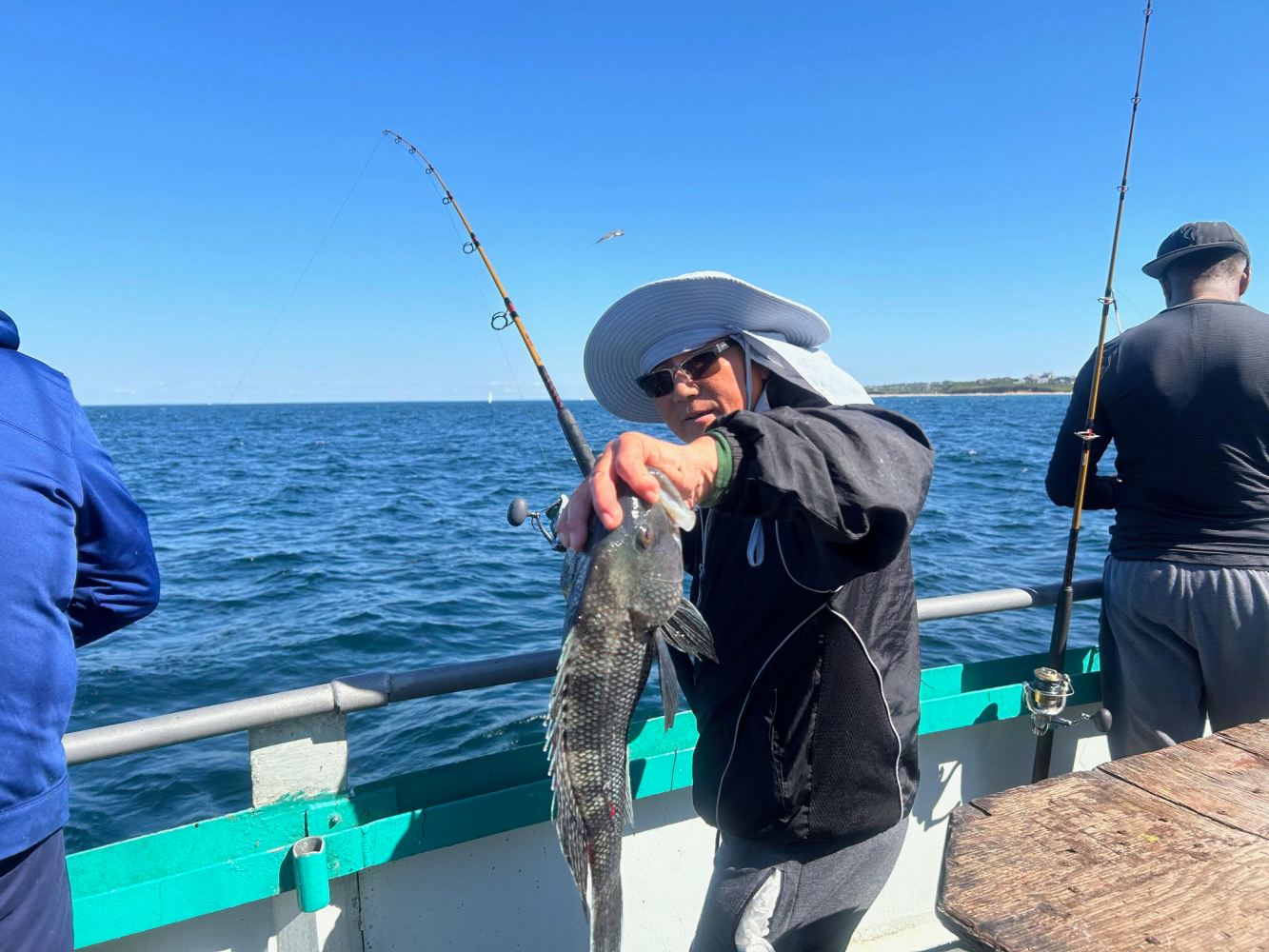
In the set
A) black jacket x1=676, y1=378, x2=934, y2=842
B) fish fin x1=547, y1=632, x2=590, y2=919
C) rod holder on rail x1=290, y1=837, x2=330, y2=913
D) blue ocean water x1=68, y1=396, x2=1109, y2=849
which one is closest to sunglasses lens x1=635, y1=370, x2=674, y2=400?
black jacket x1=676, y1=378, x2=934, y2=842

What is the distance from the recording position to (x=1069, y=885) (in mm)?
1600

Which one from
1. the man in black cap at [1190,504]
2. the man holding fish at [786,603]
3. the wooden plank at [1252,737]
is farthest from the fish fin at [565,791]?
the man in black cap at [1190,504]

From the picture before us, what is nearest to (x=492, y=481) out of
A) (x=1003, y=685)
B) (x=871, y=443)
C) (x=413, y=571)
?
(x=413, y=571)

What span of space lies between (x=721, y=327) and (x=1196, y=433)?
2.23 m

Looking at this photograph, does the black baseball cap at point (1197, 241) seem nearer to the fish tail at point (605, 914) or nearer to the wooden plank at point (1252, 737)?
the wooden plank at point (1252, 737)

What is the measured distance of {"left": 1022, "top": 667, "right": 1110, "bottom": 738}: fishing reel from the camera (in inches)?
142

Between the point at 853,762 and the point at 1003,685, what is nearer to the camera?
the point at 853,762

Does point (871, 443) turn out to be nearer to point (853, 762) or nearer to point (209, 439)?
point (853, 762)

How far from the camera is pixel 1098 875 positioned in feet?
5.38

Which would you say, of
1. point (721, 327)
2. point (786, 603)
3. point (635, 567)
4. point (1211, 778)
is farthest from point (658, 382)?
point (1211, 778)

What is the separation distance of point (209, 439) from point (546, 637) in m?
58.4

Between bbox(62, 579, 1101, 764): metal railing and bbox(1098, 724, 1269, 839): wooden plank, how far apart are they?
5.97 feet

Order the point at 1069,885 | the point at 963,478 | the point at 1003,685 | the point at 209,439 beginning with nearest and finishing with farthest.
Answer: the point at 1069,885 < the point at 1003,685 < the point at 963,478 < the point at 209,439

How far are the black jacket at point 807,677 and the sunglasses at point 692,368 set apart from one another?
0.30 meters
